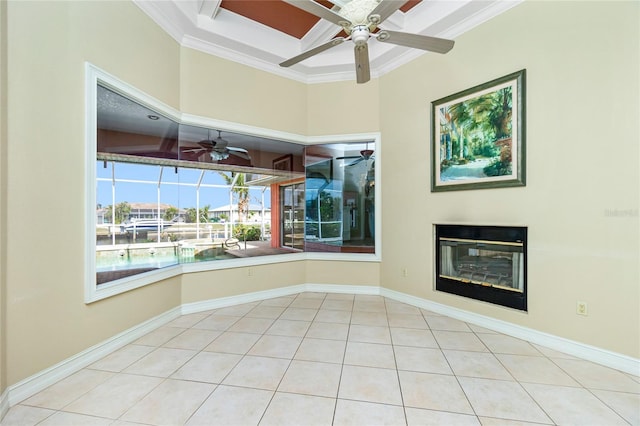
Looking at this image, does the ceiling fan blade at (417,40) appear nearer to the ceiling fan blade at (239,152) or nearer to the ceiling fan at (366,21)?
the ceiling fan at (366,21)

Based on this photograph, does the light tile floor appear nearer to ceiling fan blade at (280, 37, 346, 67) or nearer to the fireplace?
the fireplace

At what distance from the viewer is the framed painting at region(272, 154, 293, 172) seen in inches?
177

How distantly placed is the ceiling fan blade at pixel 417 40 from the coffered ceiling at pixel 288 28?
33.6 inches

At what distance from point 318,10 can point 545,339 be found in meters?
3.39

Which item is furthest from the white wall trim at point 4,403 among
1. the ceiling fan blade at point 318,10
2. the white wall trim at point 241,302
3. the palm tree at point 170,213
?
the ceiling fan blade at point 318,10

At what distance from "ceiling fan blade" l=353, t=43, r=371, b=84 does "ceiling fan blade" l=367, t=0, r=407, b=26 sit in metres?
0.24

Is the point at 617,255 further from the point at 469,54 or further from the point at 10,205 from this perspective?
the point at 10,205

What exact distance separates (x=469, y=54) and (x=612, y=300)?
270 centimetres

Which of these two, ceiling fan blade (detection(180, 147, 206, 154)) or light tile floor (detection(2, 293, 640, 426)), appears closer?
light tile floor (detection(2, 293, 640, 426))

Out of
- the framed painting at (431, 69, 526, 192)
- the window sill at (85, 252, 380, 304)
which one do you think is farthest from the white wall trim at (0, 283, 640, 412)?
the framed painting at (431, 69, 526, 192)

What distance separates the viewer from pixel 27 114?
1851 millimetres

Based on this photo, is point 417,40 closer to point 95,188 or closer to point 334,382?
point 334,382

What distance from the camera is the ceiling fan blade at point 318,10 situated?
194 cm

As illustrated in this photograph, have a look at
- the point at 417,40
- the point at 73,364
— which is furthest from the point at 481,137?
the point at 73,364
